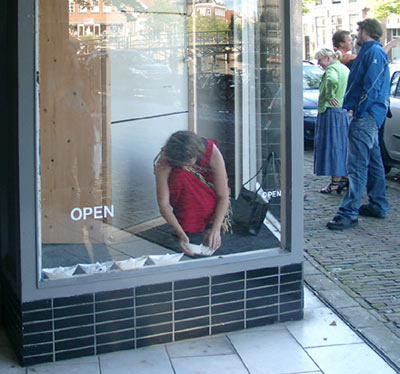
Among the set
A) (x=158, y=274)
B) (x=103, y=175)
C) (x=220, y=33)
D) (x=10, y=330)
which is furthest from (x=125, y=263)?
(x=220, y=33)

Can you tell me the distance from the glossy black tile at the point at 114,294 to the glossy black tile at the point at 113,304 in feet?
0.08

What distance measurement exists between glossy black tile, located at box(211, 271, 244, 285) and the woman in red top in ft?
0.62

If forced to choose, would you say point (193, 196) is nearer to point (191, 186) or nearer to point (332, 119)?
point (191, 186)

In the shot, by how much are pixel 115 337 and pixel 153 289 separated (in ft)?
1.18

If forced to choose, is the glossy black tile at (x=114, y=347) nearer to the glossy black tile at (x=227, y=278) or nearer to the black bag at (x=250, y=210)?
the glossy black tile at (x=227, y=278)

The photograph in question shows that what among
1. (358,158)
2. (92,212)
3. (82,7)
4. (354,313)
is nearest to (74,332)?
(92,212)

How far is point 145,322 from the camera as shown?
4293 millimetres

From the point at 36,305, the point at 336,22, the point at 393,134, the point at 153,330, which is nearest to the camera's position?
the point at 36,305

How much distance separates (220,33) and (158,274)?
1554mm

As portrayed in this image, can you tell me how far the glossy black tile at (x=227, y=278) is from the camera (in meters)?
4.43

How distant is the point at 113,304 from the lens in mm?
4168

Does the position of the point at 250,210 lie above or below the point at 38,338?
above

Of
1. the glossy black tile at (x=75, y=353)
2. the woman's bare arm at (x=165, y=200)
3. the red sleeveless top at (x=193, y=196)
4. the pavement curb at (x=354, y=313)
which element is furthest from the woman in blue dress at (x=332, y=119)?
the glossy black tile at (x=75, y=353)

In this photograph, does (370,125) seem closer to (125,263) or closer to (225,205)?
(225,205)
